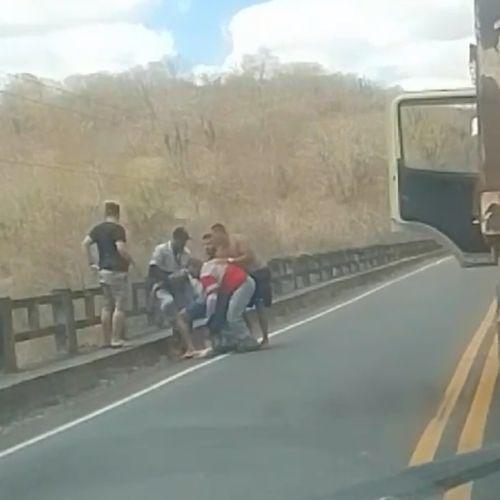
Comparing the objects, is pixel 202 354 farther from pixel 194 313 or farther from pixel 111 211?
pixel 111 211

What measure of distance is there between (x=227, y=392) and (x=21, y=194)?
1515 inches

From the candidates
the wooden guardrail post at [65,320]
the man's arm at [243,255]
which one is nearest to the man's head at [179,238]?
the man's arm at [243,255]

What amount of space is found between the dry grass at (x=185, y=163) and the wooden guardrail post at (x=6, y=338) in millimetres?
19199

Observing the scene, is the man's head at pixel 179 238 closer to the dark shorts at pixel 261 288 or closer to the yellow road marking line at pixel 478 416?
the dark shorts at pixel 261 288

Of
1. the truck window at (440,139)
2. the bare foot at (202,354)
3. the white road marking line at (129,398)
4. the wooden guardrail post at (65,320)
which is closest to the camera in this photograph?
the white road marking line at (129,398)

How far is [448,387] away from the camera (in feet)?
43.9

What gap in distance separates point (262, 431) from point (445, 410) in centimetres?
176

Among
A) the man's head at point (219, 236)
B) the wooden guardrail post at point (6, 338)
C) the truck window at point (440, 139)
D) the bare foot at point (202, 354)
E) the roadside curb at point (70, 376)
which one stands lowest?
the bare foot at point (202, 354)

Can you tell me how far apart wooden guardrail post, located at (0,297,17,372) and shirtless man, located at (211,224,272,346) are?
14.6 ft

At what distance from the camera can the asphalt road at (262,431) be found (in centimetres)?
849

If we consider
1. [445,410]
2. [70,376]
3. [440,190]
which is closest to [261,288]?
[70,376]

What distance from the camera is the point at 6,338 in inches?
562

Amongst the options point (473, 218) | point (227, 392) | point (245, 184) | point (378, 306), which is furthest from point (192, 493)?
point (245, 184)

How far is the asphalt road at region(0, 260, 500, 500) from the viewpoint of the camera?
849 cm
